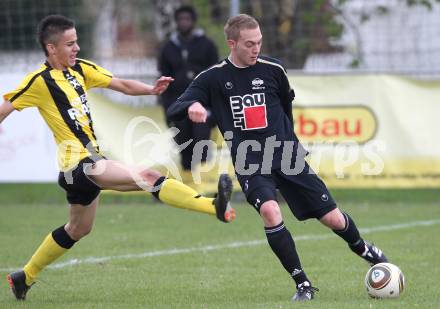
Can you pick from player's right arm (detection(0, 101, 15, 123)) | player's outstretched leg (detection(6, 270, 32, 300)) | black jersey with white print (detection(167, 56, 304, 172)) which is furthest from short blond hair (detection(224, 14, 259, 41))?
player's outstretched leg (detection(6, 270, 32, 300))

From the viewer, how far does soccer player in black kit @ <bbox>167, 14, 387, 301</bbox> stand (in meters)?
6.24

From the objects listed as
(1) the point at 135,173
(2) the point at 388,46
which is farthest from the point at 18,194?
(1) the point at 135,173

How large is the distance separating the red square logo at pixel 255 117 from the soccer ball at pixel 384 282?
4.21 ft

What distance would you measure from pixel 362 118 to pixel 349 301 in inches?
250

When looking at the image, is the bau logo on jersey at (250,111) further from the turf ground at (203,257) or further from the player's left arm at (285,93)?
the turf ground at (203,257)

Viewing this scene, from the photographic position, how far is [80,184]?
648 cm

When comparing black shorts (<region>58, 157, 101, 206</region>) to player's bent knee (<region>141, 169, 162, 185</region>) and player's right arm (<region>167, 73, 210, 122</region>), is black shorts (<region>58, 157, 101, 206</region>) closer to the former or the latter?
player's bent knee (<region>141, 169, 162, 185</region>)

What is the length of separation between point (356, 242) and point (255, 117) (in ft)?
3.74

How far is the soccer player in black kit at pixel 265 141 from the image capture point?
624cm

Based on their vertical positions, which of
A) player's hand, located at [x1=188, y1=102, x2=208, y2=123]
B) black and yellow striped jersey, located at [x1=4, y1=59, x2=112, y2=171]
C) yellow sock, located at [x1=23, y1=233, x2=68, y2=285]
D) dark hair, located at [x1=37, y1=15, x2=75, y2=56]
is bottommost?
yellow sock, located at [x1=23, y1=233, x2=68, y2=285]

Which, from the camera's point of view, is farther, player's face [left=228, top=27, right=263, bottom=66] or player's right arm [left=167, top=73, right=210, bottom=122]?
player's face [left=228, top=27, right=263, bottom=66]

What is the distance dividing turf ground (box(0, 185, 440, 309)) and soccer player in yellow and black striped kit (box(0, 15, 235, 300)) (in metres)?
0.44

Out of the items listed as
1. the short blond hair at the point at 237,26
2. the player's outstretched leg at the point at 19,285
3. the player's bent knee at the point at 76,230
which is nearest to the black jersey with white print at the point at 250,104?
the short blond hair at the point at 237,26

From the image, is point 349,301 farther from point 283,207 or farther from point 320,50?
point 320,50
